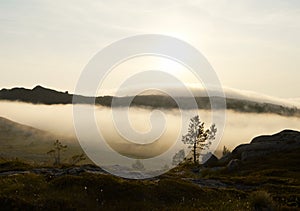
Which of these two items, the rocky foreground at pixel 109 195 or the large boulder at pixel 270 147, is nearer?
the rocky foreground at pixel 109 195

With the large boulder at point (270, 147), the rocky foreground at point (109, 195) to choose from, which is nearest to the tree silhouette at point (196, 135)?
the large boulder at point (270, 147)

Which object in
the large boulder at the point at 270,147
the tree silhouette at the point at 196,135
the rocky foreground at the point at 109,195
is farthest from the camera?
the tree silhouette at the point at 196,135

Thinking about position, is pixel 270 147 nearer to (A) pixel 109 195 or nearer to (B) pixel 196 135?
(B) pixel 196 135

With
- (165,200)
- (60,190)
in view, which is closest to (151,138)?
(165,200)

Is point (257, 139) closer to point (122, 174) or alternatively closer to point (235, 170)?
point (235, 170)

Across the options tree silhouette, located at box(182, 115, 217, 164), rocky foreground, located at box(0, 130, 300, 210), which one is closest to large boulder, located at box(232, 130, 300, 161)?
tree silhouette, located at box(182, 115, 217, 164)

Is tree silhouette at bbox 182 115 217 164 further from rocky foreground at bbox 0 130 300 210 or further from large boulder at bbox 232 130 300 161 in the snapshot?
rocky foreground at bbox 0 130 300 210

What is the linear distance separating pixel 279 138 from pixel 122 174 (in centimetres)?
9897

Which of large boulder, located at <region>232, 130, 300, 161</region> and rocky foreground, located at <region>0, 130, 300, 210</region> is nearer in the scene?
rocky foreground, located at <region>0, 130, 300, 210</region>

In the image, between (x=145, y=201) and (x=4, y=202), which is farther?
(x=145, y=201)

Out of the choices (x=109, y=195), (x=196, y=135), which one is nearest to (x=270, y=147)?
(x=196, y=135)

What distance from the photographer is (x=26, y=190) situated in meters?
28.4

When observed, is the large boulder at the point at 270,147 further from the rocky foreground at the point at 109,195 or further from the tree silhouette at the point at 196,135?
the rocky foreground at the point at 109,195

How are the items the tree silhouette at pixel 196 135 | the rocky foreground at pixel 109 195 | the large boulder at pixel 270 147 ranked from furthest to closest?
the tree silhouette at pixel 196 135 < the large boulder at pixel 270 147 < the rocky foreground at pixel 109 195
